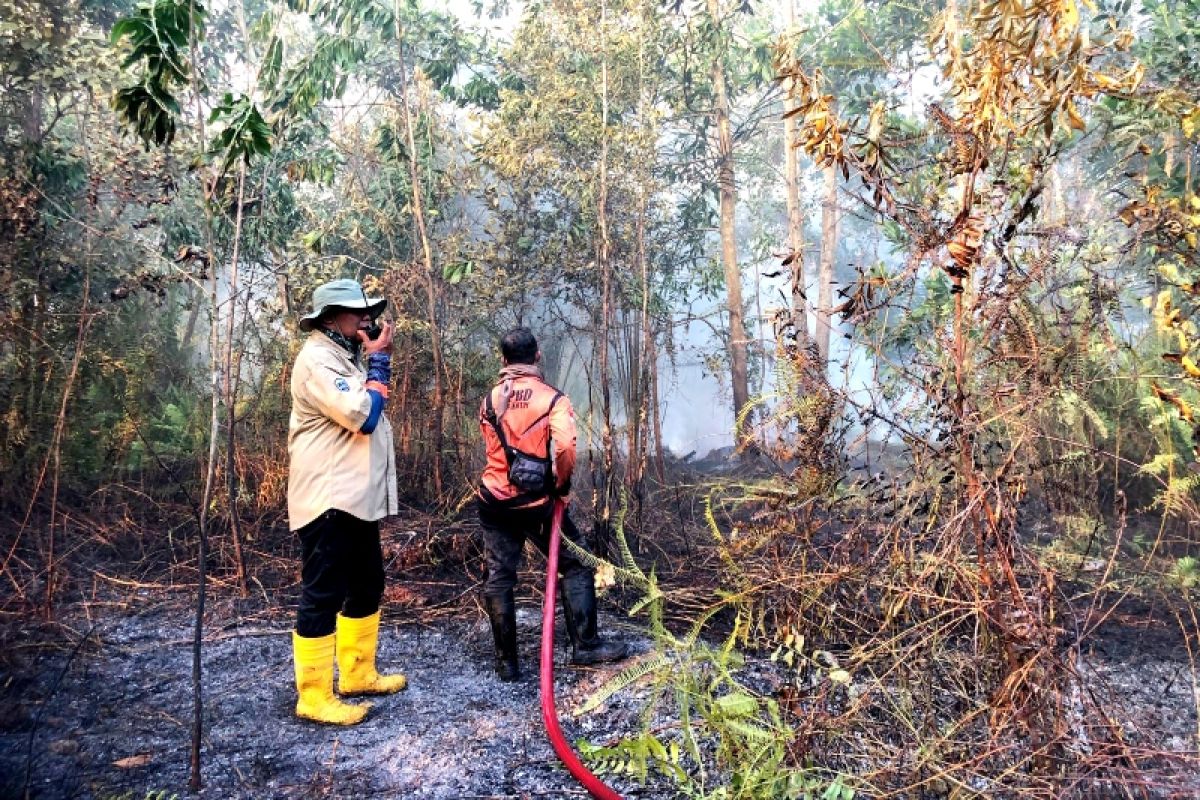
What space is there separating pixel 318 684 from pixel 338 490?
3.02 feet

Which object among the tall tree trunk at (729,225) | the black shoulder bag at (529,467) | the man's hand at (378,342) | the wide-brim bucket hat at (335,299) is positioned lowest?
the black shoulder bag at (529,467)

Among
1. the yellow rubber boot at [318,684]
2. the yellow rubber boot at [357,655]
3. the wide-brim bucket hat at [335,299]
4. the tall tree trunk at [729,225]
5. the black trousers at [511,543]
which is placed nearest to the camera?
the yellow rubber boot at [318,684]

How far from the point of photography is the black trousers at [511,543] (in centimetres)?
436

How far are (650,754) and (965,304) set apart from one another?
214 cm

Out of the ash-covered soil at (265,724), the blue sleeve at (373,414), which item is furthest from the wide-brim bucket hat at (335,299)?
the ash-covered soil at (265,724)

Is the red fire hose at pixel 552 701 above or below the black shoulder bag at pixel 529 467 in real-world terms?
below

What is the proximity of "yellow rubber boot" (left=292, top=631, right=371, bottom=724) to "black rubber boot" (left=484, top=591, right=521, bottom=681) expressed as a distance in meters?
0.80

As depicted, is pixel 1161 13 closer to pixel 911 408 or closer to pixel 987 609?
pixel 911 408

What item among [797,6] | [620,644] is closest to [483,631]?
[620,644]

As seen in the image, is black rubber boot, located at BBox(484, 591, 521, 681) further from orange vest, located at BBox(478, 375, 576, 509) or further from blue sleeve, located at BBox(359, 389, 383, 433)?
blue sleeve, located at BBox(359, 389, 383, 433)

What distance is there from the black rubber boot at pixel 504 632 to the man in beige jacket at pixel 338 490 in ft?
2.07

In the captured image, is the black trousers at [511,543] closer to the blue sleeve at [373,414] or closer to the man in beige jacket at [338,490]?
the man in beige jacket at [338,490]

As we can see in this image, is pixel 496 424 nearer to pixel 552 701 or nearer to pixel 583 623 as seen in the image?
pixel 583 623

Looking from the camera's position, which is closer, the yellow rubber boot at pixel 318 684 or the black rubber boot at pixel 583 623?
the yellow rubber boot at pixel 318 684
